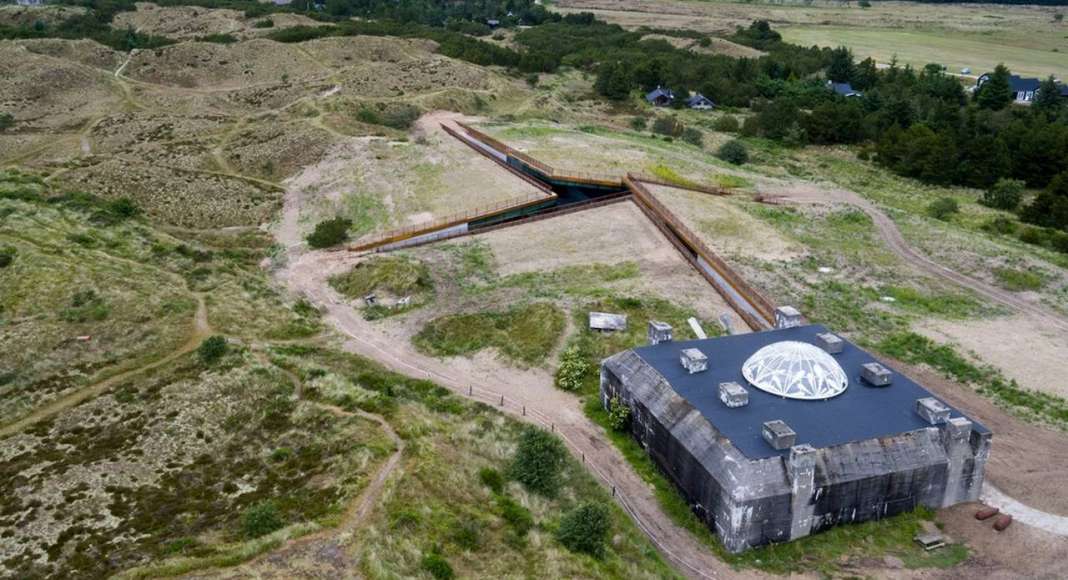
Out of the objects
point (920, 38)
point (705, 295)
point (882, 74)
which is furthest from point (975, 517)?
point (920, 38)

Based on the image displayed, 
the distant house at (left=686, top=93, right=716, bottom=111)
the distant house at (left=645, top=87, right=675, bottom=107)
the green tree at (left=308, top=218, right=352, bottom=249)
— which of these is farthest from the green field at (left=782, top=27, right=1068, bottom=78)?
the green tree at (left=308, top=218, right=352, bottom=249)

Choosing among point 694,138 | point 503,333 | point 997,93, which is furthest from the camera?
point 997,93

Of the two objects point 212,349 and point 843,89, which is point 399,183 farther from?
point 843,89

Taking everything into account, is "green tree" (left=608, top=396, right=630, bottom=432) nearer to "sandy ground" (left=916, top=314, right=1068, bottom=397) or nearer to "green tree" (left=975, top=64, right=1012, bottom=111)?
"sandy ground" (left=916, top=314, right=1068, bottom=397)

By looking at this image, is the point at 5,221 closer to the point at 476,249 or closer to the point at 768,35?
the point at 476,249

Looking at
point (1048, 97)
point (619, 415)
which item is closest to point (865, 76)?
point (1048, 97)

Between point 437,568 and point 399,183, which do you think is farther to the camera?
point 399,183
